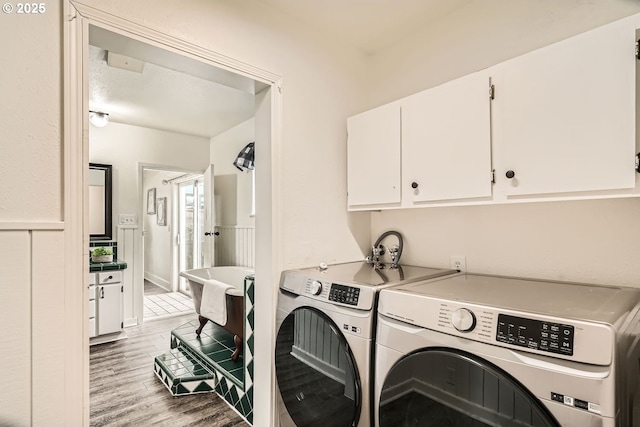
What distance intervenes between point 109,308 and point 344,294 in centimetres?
325

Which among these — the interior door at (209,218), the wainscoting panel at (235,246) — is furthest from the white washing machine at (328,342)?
the interior door at (209,218)

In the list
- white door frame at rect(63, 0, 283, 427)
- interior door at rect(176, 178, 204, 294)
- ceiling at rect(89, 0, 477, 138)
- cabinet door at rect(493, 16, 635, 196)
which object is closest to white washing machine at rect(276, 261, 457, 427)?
white door frame at rect(63, 0, 283, 427)

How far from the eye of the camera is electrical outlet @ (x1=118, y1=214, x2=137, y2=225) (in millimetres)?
3934

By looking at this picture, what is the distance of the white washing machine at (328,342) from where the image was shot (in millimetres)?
1280

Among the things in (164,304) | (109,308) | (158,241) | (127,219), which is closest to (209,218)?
(127,219)

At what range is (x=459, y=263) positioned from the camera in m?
1.79

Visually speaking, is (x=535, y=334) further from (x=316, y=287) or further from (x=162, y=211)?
(x=162, y=211)

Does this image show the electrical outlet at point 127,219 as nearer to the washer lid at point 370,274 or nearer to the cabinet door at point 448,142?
the washer lid at point 370,274

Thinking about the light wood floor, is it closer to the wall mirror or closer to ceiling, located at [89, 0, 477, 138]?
the wall mirror

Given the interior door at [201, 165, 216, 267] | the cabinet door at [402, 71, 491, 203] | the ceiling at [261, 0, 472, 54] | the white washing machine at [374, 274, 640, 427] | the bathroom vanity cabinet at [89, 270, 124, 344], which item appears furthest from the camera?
the interior door at [201, 165, 216, 267]

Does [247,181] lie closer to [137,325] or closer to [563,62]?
[137,325]

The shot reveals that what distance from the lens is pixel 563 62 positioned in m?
1.19

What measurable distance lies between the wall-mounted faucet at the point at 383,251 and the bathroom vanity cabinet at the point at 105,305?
295 centimetres

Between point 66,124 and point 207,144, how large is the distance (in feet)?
12.0
